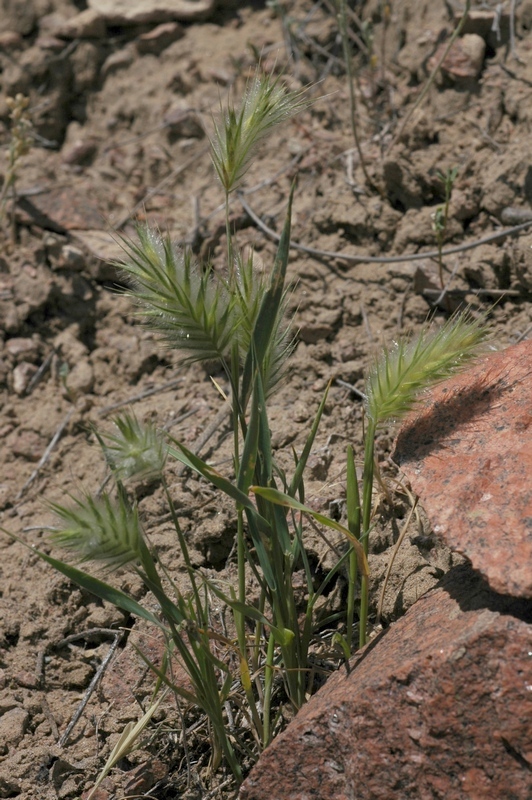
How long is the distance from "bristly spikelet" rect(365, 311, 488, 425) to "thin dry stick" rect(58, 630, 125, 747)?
0.90 meters

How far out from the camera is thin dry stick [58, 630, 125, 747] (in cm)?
185

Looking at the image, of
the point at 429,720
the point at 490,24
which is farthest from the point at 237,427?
the point at 490,24

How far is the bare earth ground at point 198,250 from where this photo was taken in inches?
75.6

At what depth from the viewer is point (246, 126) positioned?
152 cm

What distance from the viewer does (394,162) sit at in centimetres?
273

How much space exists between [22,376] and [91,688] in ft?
4.13

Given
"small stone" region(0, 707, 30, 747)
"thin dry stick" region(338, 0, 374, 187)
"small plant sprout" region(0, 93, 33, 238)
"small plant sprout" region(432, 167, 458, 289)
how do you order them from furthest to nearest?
"small plant sprout" region(0, 93, 33, 238) < "thin dry stick" region(338, 0, 374, 187) < "small plant sprout" region(432, 167, 458, 289) < "small stone" region(0, 707, 30, 747)

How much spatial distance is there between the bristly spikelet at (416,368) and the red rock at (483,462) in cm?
11

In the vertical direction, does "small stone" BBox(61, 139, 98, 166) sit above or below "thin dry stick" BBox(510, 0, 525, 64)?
below

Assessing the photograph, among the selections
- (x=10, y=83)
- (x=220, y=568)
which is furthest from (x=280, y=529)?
(x=10, y=83)

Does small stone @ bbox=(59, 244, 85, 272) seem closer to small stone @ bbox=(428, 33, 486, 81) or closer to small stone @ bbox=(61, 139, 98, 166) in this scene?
small stone @ bbox=(61, 139, 98, 166)

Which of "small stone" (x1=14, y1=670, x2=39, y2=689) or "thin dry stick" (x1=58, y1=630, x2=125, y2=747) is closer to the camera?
"thin dry stick" (x1=58, y1=630, x2=125, y2=747)

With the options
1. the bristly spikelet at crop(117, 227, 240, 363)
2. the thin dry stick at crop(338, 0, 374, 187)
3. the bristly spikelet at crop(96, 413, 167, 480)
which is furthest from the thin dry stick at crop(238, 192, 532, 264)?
the bristly spikelet at crop(96, 413, 167, 480)

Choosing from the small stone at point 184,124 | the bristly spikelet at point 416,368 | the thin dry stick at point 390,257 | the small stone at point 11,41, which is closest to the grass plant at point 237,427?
the bristly spikelet at point 416,368
